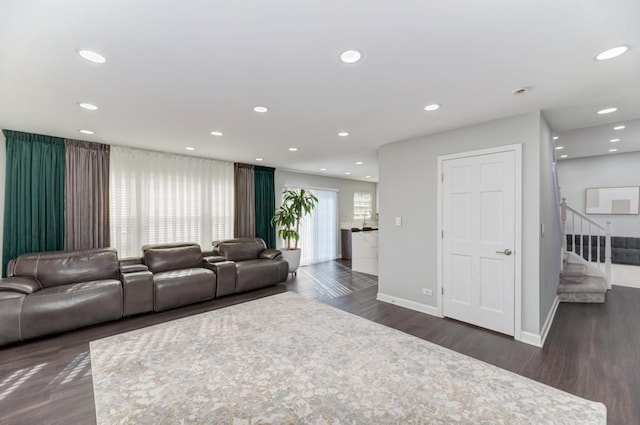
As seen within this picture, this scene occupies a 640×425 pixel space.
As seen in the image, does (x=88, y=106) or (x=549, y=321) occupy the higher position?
(x=88, y=106)

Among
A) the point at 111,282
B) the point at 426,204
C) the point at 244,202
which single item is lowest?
the point at 111,282

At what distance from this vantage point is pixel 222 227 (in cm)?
576

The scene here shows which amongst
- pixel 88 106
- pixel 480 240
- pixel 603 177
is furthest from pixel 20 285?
pixel 603 177

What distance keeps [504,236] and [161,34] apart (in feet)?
11.9

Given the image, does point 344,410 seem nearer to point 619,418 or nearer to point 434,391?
point 434,391

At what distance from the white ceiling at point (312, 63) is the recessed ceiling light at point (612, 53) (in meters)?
0.05

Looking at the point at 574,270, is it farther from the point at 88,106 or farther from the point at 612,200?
the point at 88,106

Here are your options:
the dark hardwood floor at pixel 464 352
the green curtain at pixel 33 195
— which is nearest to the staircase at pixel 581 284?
the dark hardwood floor at pixel 464 352

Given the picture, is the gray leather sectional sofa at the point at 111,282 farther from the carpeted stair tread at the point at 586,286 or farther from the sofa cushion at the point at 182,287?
the carpeted stair tread at the point at 586,286

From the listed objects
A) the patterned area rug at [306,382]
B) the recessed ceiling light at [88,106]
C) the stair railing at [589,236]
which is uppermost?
the recessed ceiling light at [88,106]

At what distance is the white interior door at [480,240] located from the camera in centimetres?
306

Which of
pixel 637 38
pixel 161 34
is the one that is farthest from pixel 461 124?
pixel 161 34

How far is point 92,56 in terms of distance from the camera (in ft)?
6.12

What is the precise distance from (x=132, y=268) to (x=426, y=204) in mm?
4382
